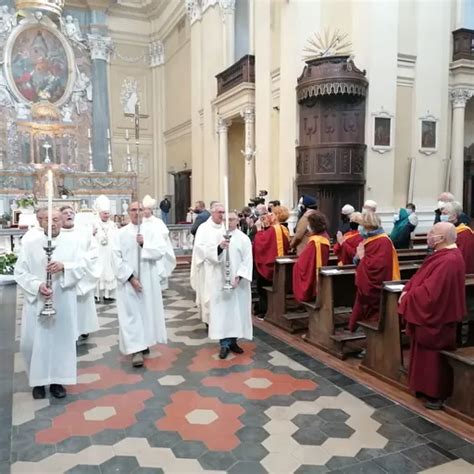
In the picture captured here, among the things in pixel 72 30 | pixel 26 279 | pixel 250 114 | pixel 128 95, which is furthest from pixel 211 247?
pixel 72 30

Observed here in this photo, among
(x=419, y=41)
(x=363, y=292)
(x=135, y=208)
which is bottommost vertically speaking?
(x=363, y=292)

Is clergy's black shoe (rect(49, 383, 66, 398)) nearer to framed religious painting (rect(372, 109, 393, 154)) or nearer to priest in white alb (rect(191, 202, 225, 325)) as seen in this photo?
priest in white alb (rect(191, 202, 225, 325))

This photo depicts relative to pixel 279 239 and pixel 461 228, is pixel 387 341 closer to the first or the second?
pixel 461 228

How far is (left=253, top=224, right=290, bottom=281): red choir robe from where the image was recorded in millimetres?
6820

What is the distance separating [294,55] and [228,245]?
25.5 feet

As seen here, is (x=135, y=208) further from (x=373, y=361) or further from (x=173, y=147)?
(x=173, y=147)

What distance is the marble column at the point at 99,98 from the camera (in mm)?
20922

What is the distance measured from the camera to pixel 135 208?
508 centimetres

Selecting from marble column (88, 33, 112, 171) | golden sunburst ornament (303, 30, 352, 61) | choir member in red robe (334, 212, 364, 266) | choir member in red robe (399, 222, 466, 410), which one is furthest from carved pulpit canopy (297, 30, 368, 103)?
marble column (88, 33, 112, 171)

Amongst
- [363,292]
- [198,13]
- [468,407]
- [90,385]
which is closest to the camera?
[468,407]

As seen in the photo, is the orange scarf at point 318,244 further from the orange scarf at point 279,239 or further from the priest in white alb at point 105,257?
the priest in white alb at point 105,257

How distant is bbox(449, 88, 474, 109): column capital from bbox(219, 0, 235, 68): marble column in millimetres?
7224

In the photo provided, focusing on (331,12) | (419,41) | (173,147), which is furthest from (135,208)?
(173,147)

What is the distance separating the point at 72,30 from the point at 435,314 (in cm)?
2130
